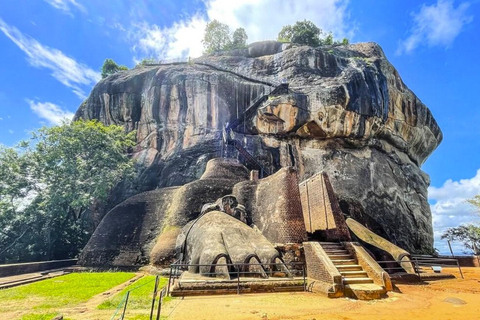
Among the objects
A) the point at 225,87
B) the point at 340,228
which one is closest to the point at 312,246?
the point at 340,228

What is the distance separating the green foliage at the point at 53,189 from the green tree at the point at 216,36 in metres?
29.1

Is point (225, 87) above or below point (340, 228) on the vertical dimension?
above

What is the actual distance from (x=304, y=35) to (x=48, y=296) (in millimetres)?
42819

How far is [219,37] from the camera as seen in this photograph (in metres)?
45.1

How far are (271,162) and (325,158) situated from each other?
533 cm

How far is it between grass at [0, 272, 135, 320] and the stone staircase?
23.4 feet

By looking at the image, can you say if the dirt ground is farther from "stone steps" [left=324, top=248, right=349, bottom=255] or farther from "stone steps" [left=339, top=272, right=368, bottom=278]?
"stone steps" [left=324, top=248, right=349, bottom=255]

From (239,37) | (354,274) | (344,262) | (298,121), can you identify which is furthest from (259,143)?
(239,37)

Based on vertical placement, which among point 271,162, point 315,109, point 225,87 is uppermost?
point 225,87

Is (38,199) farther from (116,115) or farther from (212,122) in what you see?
(212,122)

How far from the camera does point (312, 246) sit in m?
9.06

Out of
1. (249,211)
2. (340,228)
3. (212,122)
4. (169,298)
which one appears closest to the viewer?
(169,298)

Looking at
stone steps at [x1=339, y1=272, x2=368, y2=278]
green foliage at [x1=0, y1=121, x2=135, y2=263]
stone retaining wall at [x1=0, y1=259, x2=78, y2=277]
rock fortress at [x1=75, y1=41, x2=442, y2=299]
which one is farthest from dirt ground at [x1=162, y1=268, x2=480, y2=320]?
green foliage at [x1=0, y1=121, x2=135, y2=263]

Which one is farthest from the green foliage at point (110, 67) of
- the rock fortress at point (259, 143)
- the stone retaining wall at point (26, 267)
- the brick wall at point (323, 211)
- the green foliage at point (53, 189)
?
the brick wall at point (323, 211)
